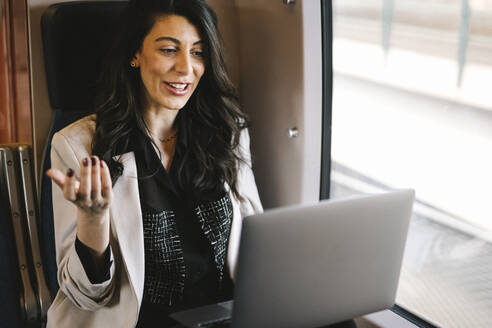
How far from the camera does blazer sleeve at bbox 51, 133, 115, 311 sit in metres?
1.35

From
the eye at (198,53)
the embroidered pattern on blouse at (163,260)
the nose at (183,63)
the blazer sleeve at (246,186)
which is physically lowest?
the embroidered pattern on blouse at (163,260)

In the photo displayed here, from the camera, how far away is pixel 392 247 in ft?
3.78

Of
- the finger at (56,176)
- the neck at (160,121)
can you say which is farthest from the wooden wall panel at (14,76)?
the finger at (56,176)

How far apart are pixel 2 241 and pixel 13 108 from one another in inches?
13.7

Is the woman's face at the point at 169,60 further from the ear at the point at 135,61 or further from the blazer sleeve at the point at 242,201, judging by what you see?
the blazer sleeve at the point at 242,201

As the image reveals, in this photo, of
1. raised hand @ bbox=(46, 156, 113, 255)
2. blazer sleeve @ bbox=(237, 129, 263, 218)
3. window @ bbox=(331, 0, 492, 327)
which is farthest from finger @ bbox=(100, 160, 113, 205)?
window @ bbox=(331, 0, 492, 327)

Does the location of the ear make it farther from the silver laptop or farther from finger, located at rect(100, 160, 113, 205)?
the silver laptop

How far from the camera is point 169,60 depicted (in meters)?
1.46

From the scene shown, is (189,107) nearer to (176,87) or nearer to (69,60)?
(176,87)

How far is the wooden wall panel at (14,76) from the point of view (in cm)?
146

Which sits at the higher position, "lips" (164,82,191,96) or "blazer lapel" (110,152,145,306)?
"lips" (164,82,191,96)

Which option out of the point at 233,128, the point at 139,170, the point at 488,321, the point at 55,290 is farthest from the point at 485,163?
the point at 55,290

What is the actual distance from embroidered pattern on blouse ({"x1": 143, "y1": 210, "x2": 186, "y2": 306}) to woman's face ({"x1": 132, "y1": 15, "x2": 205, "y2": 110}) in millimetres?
295

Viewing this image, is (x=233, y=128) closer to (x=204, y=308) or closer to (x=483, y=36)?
(x=204, y=308)
